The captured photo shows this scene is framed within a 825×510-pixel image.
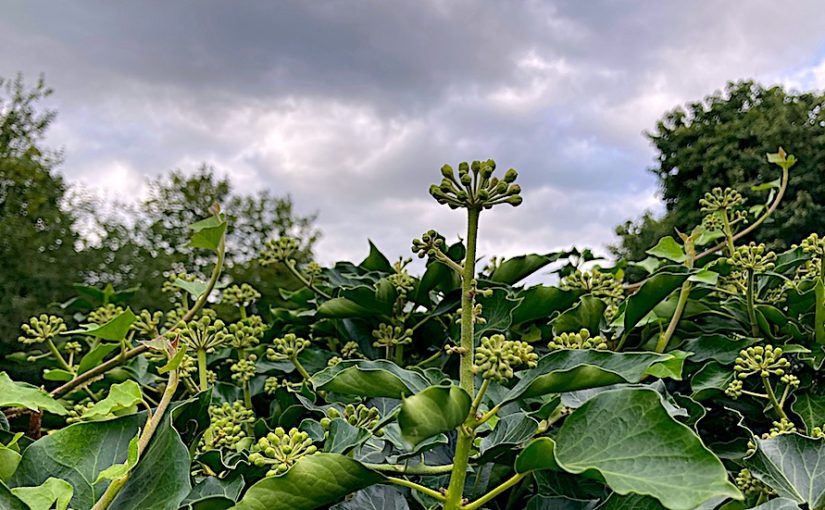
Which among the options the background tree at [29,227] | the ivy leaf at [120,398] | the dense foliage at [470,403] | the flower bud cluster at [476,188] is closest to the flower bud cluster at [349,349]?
the dense foliage at [470,403]

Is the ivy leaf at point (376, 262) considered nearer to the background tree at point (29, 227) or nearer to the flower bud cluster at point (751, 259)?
the flower bud cluster at point (751, 259)

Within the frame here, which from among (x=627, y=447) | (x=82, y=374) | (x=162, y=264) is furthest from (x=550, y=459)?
(x=162, y=264)

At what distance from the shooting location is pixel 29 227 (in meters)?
16.7

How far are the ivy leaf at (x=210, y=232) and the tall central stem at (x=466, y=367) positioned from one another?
54 centimetres

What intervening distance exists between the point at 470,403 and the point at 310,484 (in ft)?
0.53

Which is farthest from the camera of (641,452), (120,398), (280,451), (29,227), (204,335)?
(29,227)

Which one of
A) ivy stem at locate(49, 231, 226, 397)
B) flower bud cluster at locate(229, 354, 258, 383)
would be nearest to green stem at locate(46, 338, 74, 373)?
ivy stem at locate(49, 231, 226, 397)

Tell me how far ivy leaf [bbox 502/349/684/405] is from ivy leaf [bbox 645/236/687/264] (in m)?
0.72

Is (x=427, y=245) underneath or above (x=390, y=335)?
above

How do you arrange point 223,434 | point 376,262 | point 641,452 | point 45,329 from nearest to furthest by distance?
point 641,452
point 223,434
point 45,329
point 376,262

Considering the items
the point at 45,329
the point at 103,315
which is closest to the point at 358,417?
the point at 45,329

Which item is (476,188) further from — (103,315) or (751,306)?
(103,315)

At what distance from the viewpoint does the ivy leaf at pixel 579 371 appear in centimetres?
61

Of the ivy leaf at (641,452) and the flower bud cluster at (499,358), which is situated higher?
the flower bud cluster at (499,358)
